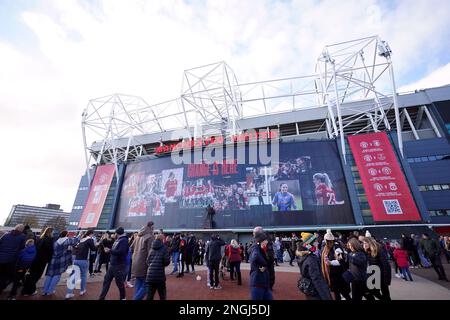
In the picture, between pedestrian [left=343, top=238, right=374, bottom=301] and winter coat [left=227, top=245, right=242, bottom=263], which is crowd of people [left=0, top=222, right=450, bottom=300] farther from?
winter coat [left=227, top=245, right=242, bottom=263]

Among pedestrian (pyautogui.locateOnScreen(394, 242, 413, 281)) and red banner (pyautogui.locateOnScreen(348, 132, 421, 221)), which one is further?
red banner (pyautogui.locateOnScreen(348, 132, 421, 221))

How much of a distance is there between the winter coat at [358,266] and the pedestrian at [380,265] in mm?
561

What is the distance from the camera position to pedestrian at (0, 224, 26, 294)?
5.68 m

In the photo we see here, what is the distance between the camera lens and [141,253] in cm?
542

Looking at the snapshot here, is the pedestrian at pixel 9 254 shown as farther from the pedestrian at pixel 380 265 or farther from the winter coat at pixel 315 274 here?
the pedestrian at pixel 380 265

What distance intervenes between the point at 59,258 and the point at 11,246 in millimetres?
1233

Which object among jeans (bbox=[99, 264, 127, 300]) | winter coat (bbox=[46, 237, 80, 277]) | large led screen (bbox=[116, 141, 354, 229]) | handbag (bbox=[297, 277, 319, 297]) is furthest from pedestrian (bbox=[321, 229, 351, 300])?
large led screen (bbox=[116, 141, 354, 229])

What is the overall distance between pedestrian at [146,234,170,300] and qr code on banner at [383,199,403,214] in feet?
81.0

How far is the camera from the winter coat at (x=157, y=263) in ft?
14.7

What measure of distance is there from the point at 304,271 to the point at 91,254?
1029cm
